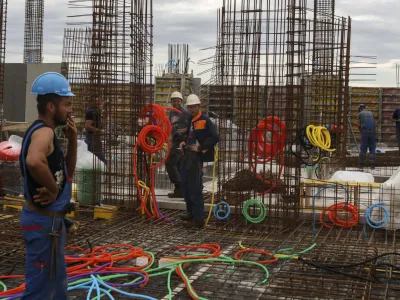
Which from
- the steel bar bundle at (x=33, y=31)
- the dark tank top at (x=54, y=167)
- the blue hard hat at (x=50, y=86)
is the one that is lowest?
the dark tank top at (x=54, y=167)

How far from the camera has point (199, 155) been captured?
7.54 meters

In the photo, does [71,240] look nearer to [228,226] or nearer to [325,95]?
[228,226]

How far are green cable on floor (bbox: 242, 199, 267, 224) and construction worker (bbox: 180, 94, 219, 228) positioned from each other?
2.01ft

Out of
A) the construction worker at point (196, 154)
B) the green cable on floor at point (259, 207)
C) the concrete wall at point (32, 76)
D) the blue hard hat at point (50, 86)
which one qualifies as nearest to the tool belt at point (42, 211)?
the blue hard hat at point (50, 86)

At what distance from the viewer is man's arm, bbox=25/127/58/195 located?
135 inches

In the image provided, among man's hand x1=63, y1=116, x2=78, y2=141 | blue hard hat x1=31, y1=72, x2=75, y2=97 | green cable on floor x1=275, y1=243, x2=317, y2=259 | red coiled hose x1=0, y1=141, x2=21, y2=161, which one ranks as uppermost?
blue hard hat x1=31, y1=72, x2=75, y2=97

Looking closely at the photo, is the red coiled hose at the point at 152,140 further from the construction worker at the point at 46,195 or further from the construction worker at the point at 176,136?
the construction worker at the point at 46,195

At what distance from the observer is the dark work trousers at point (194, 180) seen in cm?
753

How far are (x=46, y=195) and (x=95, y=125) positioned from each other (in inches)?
216

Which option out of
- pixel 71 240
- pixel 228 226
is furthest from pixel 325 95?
pixel 71 240

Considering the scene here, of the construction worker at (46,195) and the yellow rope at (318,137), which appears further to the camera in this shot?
the yellow rope at (318,137)

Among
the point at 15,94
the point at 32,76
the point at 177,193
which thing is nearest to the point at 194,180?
the point at 177,193

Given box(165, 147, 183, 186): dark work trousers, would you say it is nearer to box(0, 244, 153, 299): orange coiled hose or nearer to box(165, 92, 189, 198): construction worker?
box(165, 92, 189, 198): construction worker

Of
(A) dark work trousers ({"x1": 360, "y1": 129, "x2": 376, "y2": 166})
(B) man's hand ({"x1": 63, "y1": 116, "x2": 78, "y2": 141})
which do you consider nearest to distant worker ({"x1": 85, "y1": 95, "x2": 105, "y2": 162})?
(B) man's hand ({"x1": 63, "y1": 116, "x2": 78, "y2": 141})
